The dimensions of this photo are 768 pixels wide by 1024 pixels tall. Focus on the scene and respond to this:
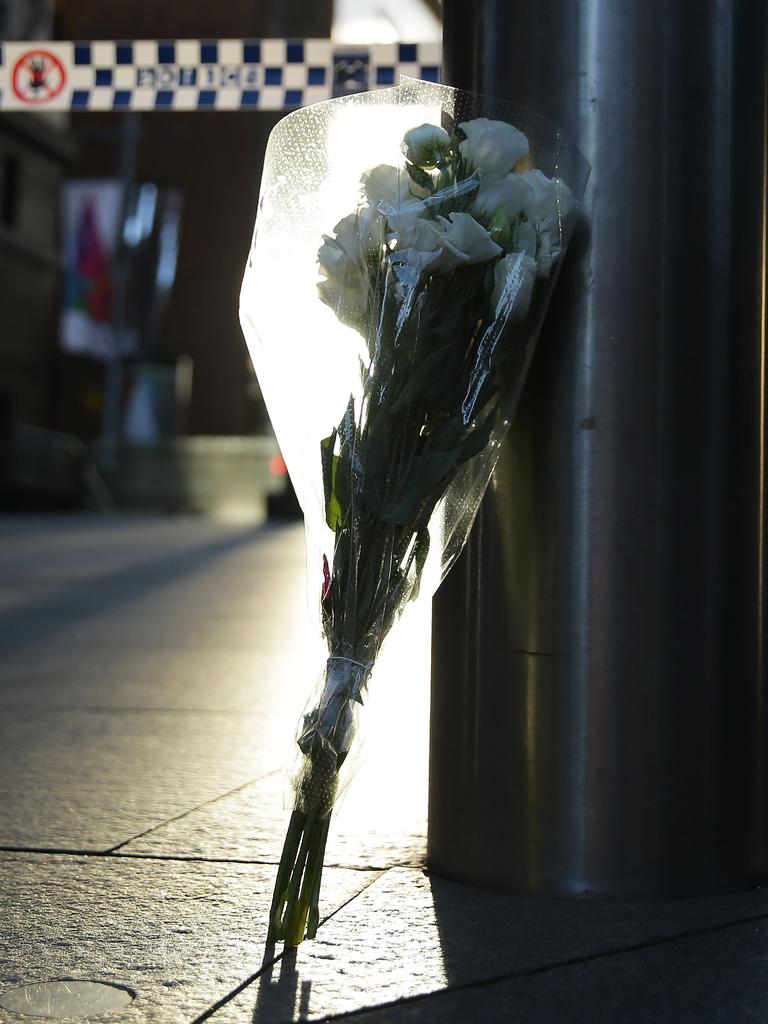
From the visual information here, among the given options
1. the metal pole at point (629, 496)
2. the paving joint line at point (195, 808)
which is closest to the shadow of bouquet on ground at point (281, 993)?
the metal pole at point (629, 496)

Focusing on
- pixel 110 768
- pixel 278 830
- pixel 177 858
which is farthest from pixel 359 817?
pixel 110 768

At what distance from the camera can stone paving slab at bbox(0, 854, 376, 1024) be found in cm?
201

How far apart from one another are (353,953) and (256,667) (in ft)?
11.5

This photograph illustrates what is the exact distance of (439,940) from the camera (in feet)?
7.17

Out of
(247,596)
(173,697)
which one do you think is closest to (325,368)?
(173,697)

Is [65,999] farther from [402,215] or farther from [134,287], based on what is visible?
[134,287]

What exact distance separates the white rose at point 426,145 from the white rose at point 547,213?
140mm

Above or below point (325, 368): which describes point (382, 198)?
above

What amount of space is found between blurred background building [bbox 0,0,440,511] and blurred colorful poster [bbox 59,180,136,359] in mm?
33

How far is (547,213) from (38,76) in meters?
4.43

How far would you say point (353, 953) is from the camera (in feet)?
7.00

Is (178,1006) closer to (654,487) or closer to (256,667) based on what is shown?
(654,487)

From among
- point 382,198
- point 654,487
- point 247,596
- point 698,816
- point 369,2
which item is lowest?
point 247,596

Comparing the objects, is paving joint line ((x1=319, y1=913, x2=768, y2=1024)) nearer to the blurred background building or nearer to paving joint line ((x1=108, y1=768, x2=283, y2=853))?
paving joint line ((x1=108, y1=768, x2=283, y2=853))
